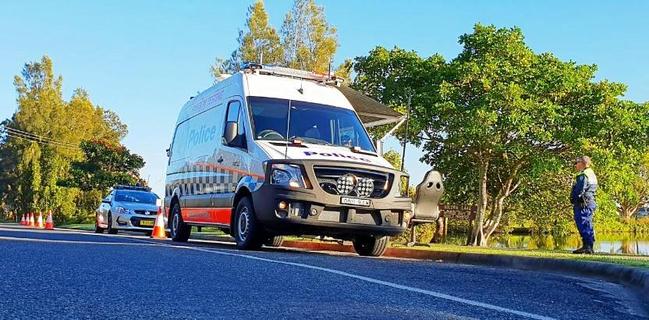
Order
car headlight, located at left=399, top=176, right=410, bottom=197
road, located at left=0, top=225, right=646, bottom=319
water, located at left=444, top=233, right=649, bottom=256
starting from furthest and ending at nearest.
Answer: water, located at left=444, top=233, right=649, bottom=256 < car headlight, located at left=399, top=176, right=410, bottom=197 < road, located at left=0, top=225, right=646, bottom=319

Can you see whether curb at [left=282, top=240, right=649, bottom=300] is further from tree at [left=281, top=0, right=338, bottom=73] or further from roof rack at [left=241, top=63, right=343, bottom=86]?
tree at [left=281, top=0, right=338, bottom=73]

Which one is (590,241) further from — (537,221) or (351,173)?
(537,221)

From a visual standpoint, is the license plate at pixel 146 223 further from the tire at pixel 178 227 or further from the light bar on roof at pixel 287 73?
the light bar on roof at pixel 287 73

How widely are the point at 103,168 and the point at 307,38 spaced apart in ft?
99.9

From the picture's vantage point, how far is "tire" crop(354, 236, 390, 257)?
36.7 ft

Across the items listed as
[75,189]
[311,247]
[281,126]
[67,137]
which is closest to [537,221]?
[311,247]

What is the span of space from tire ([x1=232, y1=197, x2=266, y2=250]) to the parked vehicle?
10.7 m

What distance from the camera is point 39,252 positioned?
775cm

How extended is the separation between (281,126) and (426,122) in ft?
44.5

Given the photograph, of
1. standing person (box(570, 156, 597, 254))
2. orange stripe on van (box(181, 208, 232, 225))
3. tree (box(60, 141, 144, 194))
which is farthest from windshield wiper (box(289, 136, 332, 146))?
tree (box(60, 141, 144, 194))

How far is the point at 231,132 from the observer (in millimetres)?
11047

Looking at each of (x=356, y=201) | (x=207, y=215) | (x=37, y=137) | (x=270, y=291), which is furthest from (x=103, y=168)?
(x=270, y=291)

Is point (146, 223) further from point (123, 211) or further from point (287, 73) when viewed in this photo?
point (287, 73)

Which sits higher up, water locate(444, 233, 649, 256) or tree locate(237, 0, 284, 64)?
tree locate(237, 0, 284, 64)
